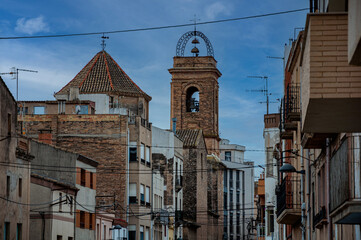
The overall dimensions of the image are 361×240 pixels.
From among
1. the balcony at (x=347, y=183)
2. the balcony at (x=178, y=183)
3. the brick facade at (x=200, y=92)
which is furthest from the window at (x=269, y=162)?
the brick facade at (x=200, y=92)

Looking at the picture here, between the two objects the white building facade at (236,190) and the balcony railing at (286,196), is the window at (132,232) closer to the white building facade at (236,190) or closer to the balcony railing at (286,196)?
the balcony railing at (286,196)

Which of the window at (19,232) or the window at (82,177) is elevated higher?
the window at (82,177)

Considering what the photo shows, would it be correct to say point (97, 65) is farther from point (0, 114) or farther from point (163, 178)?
point (0, 114)

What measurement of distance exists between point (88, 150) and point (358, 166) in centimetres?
4636

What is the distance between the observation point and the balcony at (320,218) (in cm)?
2465

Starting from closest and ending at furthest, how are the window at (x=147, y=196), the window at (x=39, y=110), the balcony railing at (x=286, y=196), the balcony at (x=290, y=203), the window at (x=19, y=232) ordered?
1. the balcony at (x=290, y=203)
2. the balcony railing at (x=286, y=196)
3. the window at (x=19, y=232)
4. the window at (x=39, y=110)
5. the window at (x=147, y=196)

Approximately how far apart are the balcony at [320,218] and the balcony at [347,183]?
25.3ft

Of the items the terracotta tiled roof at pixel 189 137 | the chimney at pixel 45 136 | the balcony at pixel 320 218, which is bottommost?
the balcony at pixel 320 218

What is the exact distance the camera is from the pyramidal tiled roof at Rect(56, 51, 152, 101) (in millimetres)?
72625

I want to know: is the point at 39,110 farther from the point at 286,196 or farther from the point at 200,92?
the point at 200,92

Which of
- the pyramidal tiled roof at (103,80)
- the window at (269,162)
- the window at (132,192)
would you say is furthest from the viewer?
the pyramidal tiled roof at (103,80)

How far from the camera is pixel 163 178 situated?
2864 inches

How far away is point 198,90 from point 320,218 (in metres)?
78.7

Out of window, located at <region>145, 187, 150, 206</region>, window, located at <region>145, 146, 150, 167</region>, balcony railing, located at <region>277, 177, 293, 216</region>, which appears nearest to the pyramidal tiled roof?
window, located at <region>145, 146, 150, 167</region>
